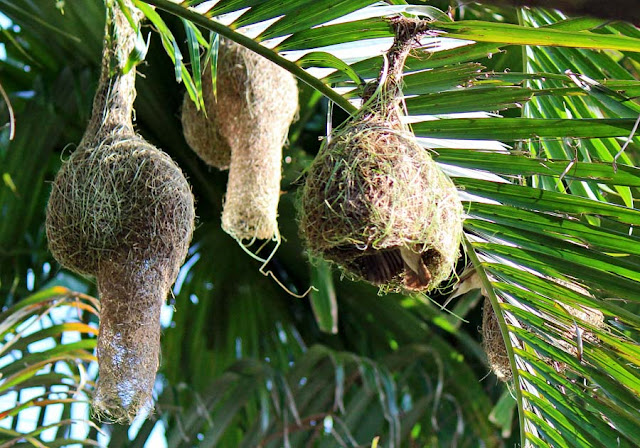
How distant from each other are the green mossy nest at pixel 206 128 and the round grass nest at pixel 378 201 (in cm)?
82

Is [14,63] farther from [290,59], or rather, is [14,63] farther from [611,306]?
[611,306]

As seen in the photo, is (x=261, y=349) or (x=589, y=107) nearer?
(x=589, y=107)

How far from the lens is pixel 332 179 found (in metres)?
1.14

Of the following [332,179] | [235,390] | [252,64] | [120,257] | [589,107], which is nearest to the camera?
[332,179]

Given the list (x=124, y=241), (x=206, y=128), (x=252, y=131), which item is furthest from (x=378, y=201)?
(x=206, y=128)

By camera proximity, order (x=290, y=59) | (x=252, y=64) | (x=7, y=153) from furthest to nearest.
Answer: (x=7, y=153)
(x=252, y=64)
(x=290, y=59)

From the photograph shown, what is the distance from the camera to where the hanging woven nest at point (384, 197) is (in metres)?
1.11

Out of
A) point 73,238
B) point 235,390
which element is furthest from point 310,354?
point 73,238

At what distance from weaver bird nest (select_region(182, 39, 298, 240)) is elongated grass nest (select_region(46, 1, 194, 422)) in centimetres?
41

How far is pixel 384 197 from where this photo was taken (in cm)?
111

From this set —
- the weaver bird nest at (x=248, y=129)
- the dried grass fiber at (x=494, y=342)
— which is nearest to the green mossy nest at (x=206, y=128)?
the weaver bird nest at (x=248, y=129)

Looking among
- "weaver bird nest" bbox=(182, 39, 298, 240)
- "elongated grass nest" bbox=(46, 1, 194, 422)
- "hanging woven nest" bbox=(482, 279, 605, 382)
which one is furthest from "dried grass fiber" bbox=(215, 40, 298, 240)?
"hanging woven nest" bbox=(482, 279, 605, 382)

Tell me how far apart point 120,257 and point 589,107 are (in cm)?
92

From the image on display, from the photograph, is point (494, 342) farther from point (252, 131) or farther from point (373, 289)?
point (373, 289)
